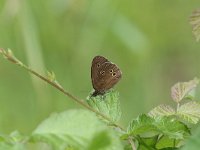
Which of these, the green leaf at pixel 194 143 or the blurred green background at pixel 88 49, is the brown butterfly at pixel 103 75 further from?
the blurred green background at pixel 88 49

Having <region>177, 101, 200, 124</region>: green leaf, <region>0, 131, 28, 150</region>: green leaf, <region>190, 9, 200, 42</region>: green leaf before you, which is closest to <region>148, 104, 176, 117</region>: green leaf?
<region>177, 101, 200, 124</region>: green leaf

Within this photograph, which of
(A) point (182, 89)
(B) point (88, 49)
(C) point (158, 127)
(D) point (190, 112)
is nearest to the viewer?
(C) point (158, 127)

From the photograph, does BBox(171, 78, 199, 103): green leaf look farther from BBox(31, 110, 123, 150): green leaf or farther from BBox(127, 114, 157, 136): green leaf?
BBox(31, 110, 123, 150): green leaf

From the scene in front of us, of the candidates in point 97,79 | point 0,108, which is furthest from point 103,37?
point 97,79

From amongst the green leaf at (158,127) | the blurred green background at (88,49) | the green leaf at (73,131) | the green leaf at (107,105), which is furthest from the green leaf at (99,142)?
the blurred green background at (88,49)

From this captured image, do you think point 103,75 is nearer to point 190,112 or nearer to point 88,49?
point 190,112

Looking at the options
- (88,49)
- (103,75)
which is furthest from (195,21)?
(88,49)
